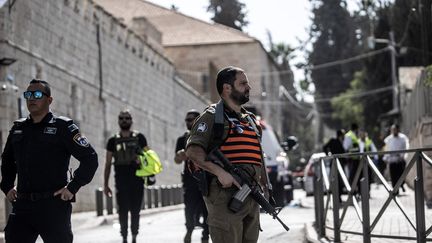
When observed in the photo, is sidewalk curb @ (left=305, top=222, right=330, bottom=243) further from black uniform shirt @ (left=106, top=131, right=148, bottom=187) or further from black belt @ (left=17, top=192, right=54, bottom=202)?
black belt @ (left=17, top=192, right=54, bottom=202)

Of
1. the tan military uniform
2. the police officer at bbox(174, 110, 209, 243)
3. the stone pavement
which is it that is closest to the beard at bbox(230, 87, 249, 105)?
the tan military uniform

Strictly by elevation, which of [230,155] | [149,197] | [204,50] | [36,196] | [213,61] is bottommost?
[149,197]

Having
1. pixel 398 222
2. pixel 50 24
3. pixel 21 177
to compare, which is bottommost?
pixel 398 222

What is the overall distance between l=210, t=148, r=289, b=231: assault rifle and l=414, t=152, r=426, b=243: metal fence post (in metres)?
2.03

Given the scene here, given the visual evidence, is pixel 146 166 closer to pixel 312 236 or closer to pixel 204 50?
pixel 312 236

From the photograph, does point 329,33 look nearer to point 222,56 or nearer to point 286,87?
point 222,56

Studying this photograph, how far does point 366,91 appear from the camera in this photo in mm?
52188

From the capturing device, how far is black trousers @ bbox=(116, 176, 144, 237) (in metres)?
10.5

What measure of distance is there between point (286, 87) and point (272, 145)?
61.0 m

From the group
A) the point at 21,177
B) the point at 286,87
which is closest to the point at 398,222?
Answer: the point at 21,177

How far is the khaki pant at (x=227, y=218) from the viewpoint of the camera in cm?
584

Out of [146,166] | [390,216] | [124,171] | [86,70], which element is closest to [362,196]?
[390,216]

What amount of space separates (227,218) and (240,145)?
513 millimetres

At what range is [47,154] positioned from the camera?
6.16 meters
